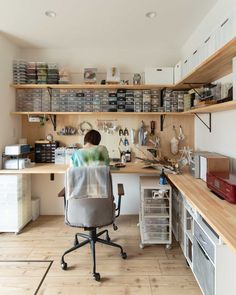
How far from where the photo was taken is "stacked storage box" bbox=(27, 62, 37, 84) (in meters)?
3.28

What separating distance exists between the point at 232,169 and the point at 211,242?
883 millimetres

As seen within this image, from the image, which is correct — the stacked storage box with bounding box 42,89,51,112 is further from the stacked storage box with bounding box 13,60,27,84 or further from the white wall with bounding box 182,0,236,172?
the white wall with bounding box 182,0,236,172

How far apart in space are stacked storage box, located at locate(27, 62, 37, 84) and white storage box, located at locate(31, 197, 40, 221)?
5.49 ft

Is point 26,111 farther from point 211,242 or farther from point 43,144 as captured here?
point 211,242

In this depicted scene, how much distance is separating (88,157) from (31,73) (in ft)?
5.61

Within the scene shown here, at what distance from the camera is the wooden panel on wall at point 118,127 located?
352 centimetres

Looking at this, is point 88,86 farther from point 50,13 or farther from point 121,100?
point 50,13

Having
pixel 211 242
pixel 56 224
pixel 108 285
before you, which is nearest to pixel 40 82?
pixel 56 224

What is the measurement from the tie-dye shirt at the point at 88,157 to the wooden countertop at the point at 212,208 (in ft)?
2.59

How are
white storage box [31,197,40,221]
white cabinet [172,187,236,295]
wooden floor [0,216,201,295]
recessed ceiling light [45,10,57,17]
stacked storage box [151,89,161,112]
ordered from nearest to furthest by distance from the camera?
1. white cabinet [172,187,236,295]
2. wooden floor [0,216,201,295]
3. recessed ceiling light [45,10,57,17]
4. stacked storage box [151,89,161,112]
5. white storage box [31,197,40,221]

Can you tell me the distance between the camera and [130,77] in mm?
3521

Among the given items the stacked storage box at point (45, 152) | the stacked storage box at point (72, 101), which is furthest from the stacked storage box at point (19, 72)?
the stacked storage box at point (45, 152)

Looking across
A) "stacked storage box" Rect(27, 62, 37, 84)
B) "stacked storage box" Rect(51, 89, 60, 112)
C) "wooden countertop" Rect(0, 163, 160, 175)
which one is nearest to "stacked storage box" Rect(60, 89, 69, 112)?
"stacked storage box" Rect(51, 89, 60, 112)

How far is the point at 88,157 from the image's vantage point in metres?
2.34
